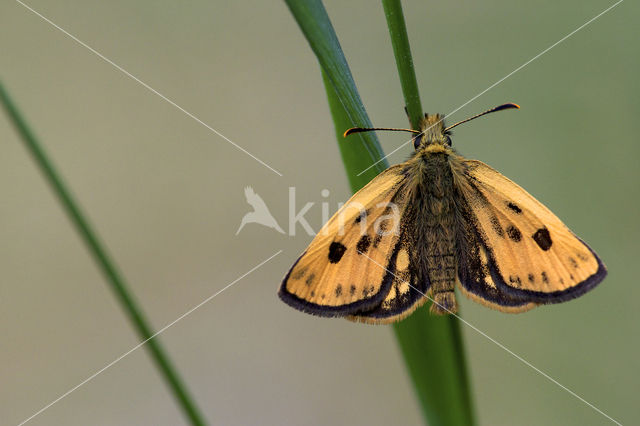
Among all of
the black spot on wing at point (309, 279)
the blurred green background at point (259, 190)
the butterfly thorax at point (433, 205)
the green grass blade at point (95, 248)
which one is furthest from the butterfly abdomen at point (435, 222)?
the blurred green background at point (259, 190)

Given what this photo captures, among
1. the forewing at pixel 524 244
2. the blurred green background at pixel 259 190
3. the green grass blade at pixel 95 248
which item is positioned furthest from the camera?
the blurred green background at pixel 259 190

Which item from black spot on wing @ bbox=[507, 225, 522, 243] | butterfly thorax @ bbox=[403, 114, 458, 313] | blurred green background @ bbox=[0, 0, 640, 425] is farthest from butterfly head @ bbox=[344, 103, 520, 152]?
blurred green background @ bbox=[0, 0, 640, 425]

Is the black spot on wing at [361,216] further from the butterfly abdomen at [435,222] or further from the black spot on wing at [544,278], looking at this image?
the black spot on wing at [544,278]

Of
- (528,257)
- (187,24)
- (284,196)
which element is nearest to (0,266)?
(284,196)

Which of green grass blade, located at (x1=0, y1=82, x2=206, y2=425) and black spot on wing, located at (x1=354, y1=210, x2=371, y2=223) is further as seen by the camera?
black spot on wing, located at (x1=354, y1=210, x2=371, y2=223)

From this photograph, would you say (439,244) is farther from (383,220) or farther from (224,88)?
(224,88)

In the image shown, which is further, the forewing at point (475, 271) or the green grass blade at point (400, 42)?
the forewing at point (475, 271)

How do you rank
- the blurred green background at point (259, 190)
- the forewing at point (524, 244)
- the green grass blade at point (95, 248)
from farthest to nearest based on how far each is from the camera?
the blurred green background at point (259, 190)
the forewing at point (524, 244)
the green grass blade at point (95, 248)

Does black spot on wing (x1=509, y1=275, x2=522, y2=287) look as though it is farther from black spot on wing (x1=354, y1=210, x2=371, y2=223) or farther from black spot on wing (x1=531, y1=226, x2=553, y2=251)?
black spot on wing (x1=354, y1=210, x2=371, y2=223)
